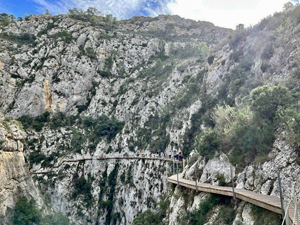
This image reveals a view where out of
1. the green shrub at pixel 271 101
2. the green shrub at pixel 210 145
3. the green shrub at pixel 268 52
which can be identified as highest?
the green shrub at pixel 268 52

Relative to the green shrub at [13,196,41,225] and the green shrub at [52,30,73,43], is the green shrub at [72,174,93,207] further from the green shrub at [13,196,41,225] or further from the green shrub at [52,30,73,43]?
the green shrub at [52,30,73,43]

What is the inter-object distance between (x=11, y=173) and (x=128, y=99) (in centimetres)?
2642

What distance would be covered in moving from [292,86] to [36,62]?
54781mm

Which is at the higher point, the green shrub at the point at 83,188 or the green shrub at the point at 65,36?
the green shrub at the point at 65,36

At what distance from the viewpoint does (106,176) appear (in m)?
40.7

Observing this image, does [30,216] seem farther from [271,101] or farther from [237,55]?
[237,55]

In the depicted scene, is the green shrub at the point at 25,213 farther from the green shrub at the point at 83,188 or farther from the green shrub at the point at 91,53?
the green shrub at the point at 91,53

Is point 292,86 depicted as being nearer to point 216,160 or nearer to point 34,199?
point 216,160

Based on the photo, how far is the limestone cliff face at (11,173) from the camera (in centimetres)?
3030

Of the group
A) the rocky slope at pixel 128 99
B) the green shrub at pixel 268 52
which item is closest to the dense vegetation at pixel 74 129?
the rocky slope at pixel 128 99

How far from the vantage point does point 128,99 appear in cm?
5138

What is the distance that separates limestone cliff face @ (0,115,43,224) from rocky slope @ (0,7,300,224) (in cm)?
528

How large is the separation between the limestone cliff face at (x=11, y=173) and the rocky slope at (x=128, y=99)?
5.28 metres

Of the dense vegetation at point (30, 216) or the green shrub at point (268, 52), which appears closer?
the green shrub at point (268, 52)
